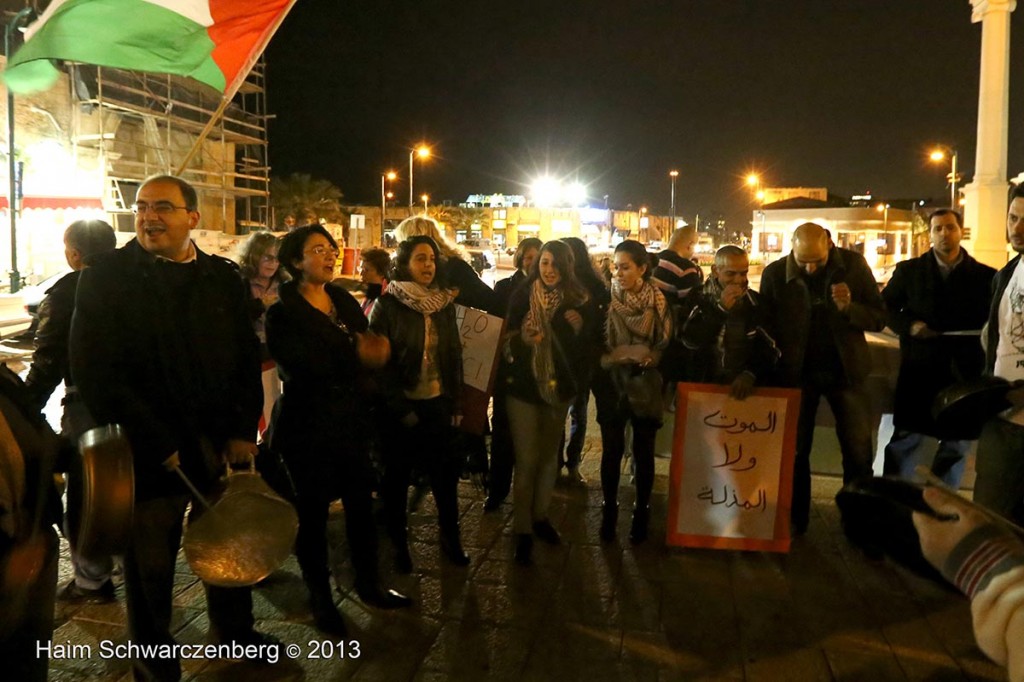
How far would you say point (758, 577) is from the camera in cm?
445

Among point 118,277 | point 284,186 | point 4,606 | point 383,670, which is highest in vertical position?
point 284,186

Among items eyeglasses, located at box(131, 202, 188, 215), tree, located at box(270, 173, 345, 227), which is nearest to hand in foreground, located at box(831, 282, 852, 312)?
eyeglasses, located at box(131, 202, 188, 215)

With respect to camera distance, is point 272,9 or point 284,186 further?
point 284,186

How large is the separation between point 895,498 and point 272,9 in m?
6.09

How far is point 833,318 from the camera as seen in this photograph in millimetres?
4902

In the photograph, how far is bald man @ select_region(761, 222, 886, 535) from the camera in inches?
192

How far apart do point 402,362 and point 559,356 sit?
0.96m

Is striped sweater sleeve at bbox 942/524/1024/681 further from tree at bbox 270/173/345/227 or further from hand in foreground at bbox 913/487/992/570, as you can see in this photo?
tree at bbox 270/173/345/227

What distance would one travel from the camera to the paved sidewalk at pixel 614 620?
3447 millimetres

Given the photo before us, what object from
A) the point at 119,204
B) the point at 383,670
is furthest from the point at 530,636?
the point at 119,204

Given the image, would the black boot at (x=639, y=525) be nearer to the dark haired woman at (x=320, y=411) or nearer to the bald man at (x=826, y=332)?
the bald man at (x=826, y=332)

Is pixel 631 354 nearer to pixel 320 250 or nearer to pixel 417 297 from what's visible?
pixel 417 297

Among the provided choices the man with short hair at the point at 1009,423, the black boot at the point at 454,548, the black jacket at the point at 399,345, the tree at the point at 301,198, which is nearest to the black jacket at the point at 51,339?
the black jacket at the point at 399,345

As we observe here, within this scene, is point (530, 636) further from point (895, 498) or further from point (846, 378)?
point (846, 378)
